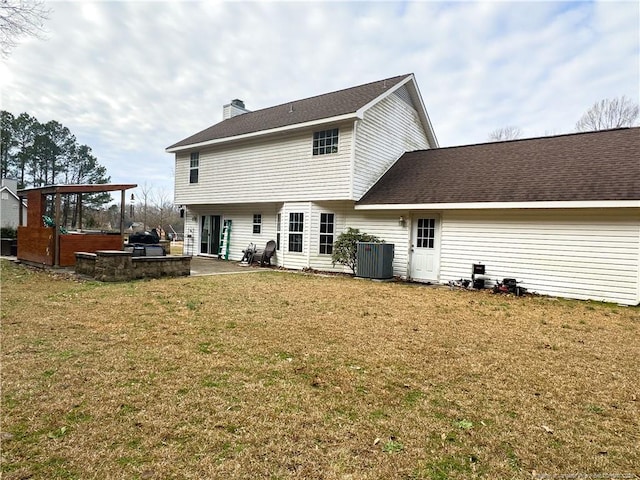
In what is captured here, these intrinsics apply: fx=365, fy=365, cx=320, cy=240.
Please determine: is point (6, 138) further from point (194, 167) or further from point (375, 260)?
point (375, 260)

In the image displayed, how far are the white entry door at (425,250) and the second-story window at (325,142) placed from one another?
385 cm

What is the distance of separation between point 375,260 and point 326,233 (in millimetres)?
→ 2713

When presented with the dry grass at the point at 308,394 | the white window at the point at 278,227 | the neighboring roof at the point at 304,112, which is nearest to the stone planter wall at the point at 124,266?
the dry grass at the point at 308,394

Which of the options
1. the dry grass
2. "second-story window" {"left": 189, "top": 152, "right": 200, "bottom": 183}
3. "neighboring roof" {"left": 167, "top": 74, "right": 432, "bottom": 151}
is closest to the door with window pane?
"second-story window" {"left": 189, "top": 152, "right": 200, "bottom": 183}

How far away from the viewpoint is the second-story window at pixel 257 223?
15875 mm

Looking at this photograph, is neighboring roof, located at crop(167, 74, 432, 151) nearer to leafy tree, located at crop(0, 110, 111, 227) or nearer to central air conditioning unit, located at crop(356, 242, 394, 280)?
central air conditioning unit, located at crop(356, 242, 394, 280)

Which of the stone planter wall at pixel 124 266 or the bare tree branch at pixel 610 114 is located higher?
Answer: the bare tree branch at pixel 610 114

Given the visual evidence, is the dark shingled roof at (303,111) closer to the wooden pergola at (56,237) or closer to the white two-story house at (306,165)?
the white two-story house at (306,165)

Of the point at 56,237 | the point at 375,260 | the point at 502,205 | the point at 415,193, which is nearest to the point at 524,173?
the point at 502,205

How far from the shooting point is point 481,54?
13.8 metres

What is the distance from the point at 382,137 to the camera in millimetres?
13680

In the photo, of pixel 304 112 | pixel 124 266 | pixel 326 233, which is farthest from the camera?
pixel 304 112

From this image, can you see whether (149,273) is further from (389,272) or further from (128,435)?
(128,435)

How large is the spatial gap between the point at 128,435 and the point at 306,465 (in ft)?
4.12
